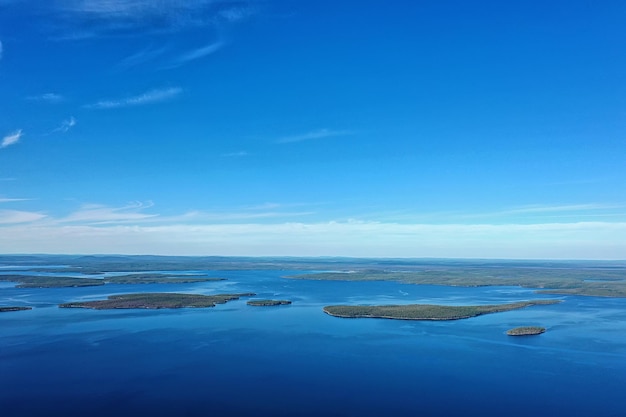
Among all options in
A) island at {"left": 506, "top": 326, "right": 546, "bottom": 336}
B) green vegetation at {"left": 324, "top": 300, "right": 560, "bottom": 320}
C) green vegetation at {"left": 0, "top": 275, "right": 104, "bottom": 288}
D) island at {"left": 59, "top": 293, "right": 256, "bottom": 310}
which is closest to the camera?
island at {"left": 506, "top": 326, "right": 546, "bottom": 336}

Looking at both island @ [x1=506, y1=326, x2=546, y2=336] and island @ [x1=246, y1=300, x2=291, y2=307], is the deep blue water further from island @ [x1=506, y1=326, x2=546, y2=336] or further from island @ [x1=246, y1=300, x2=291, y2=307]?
island @ [x1=246, y1=300, x2=291, y2=307]

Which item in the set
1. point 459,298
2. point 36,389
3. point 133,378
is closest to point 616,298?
point 459,298

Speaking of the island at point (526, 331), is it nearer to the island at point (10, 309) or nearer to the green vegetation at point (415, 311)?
the green vegetation at point (415, 311)

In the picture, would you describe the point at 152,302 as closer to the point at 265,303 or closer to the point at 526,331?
the point at 265,303

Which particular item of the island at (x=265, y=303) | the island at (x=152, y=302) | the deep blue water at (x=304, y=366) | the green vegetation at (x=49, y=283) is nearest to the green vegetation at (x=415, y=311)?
the deep blue water at (x=304, y=366)

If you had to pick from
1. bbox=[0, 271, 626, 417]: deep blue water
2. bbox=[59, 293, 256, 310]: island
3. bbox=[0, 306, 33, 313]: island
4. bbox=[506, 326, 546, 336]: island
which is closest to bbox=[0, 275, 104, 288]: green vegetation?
bbox=[59, 293, 256, 310]: island

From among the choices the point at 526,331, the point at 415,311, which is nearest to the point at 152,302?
the point at 415,311

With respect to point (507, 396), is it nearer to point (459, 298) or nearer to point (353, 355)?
point (353, 355)
